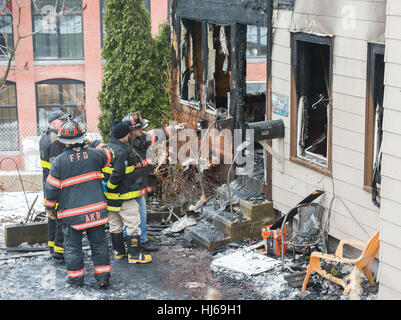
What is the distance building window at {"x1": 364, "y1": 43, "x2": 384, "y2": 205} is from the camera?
6.98 m

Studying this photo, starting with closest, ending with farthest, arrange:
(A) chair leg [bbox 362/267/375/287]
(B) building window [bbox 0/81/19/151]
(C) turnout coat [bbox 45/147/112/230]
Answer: (A) chair leg [bbox 362/267/375/287] → (C) turnout coat [bbox 45/147/112/230] → (B) building window [bbox 0/81/19/151]

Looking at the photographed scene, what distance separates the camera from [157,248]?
8.95 m

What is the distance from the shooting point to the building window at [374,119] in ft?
22.9

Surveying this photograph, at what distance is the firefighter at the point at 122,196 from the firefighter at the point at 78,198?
0.57 meters

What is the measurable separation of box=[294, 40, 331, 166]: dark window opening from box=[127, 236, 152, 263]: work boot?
2.46 metres

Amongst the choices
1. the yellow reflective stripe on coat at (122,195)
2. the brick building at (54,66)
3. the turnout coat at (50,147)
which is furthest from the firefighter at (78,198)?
the brick building at (54,66)

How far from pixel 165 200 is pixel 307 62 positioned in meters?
3.60

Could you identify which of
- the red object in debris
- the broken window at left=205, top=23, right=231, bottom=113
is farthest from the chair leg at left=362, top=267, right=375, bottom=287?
the broken window at left=205, top=23, right=231, bottom=113

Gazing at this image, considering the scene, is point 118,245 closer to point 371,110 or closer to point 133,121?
point 133,121

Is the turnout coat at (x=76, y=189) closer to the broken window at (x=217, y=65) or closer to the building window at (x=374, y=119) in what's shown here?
the building window at (x=374, y=119)

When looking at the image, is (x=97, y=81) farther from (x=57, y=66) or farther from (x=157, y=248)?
(x=157, y=248)

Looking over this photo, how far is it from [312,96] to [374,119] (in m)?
1.55

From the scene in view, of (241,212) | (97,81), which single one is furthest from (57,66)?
(241,212)

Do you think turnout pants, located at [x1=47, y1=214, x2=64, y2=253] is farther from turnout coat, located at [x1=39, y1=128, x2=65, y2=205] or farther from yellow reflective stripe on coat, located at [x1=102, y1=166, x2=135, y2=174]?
yellow reflective stripe on coat, located at [x1=102, y1=166, x2=135, y2=174]
